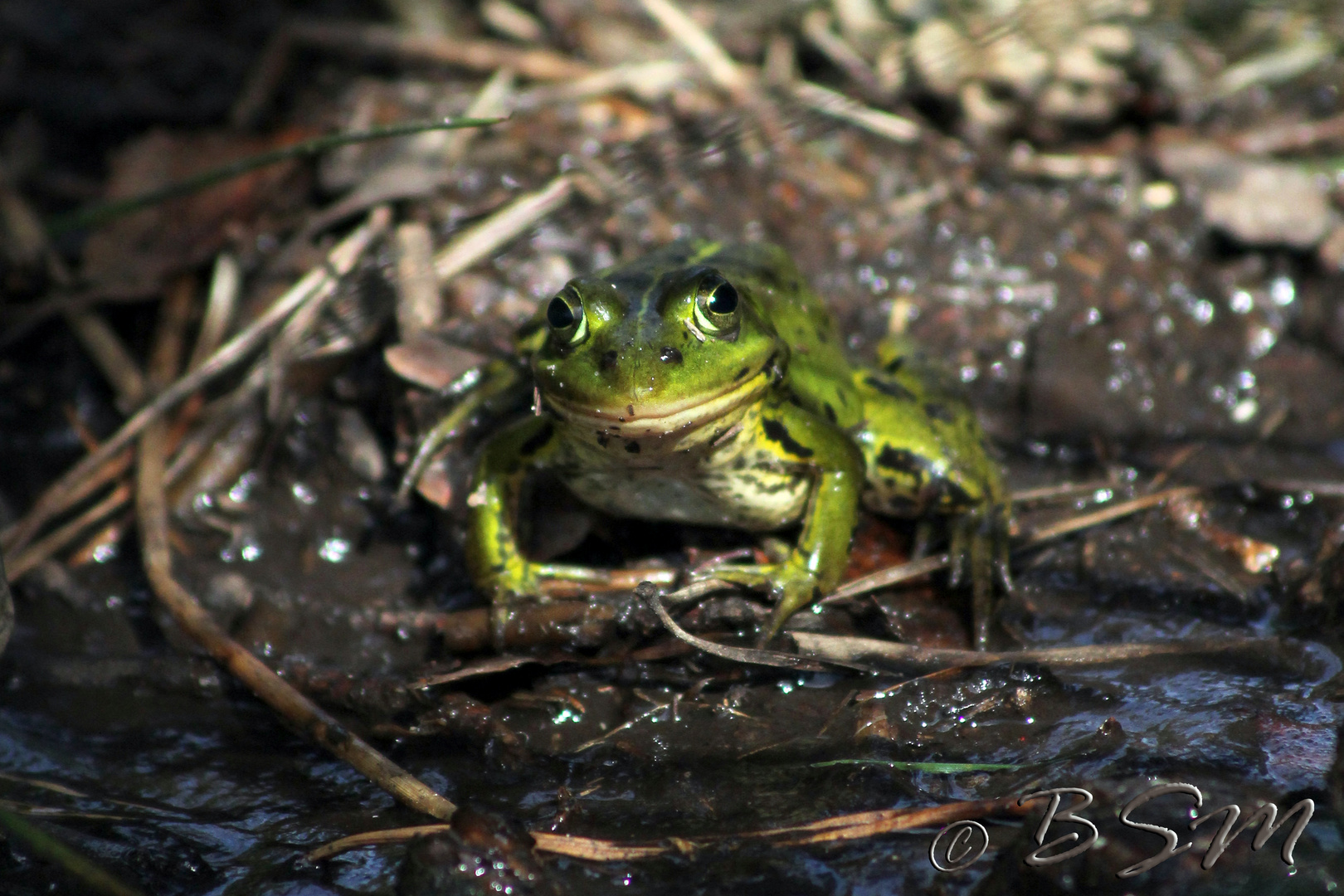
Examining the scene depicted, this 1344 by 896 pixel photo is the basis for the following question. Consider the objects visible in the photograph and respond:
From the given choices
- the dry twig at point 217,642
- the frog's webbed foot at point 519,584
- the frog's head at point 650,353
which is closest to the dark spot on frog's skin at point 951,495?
the frog's head at point 650,353

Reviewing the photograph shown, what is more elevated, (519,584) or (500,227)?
(500,227)

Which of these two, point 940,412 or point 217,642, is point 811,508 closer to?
point 940,412

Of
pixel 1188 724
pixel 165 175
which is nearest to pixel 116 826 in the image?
pixel 1188 724

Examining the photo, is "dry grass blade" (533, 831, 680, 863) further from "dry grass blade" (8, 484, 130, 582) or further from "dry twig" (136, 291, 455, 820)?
"dry grass blade" (8, 484, 130, 582)

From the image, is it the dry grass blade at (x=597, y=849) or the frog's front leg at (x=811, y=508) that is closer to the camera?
the dry grass blade at (x=597, y=849)

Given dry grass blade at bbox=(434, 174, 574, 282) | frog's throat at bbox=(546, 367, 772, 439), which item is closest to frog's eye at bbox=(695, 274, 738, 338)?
frog's throat at bbox=(546, 367, 772, 439)

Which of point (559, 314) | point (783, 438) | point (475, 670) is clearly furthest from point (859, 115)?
point (475, 670)

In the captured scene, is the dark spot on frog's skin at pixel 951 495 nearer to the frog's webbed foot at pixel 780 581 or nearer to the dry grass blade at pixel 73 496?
the frog's webbed foot at pixel 780 581
